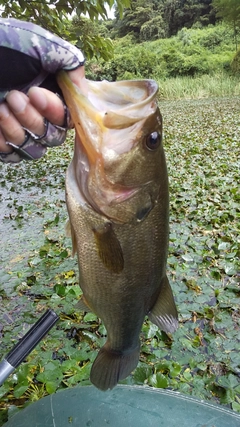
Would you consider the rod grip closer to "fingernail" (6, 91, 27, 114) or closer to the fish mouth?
the fish mouth

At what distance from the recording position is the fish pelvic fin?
1573 millimetres

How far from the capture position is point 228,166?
724 centimetres

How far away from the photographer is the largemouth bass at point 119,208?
4.27ft

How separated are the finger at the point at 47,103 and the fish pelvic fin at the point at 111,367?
88 centimetres

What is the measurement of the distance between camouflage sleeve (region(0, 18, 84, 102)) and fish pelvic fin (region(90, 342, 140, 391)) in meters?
1.03

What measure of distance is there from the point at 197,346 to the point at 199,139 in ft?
27.9

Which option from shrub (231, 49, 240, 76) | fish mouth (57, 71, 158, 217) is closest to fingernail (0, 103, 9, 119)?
fish mouth (57, 71, 158, 217)

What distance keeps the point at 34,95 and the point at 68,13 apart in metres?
3.10

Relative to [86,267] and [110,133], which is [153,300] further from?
[110,133]

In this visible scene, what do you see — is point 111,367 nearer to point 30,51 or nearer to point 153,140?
point 153,140

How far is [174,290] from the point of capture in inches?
133

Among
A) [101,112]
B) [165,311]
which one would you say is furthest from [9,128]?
[165,311]

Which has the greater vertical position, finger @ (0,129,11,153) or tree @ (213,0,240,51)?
finger @ (0,129,11,153)

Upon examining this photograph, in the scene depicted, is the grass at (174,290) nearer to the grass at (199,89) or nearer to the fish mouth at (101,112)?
the fish mouth at (101,112)
